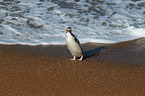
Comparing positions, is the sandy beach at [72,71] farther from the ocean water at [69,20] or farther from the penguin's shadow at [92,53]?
the ocean water at [69,20]

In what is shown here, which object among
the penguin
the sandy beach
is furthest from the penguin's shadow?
the penguin

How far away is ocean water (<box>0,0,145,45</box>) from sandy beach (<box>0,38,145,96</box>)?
57 cm

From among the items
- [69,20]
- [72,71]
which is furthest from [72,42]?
[69,20]

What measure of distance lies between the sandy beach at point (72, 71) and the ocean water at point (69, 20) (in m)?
0.57

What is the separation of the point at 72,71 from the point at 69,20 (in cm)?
340

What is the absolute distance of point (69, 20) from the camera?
7.68 meters

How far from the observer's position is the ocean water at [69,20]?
21.3 feet

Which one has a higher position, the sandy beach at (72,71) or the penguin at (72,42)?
the penguin at (72,42)

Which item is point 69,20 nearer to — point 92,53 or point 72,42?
point 92,53

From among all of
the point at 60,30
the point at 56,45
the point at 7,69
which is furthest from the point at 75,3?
the point at 7,69

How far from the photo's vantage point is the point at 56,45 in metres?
6.03

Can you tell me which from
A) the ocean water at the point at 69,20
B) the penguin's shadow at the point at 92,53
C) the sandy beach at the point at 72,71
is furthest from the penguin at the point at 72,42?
the ocean water at the point at 69,20

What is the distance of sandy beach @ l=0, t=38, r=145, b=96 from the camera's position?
395 centimetres

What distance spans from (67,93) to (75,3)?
20.1 feet
